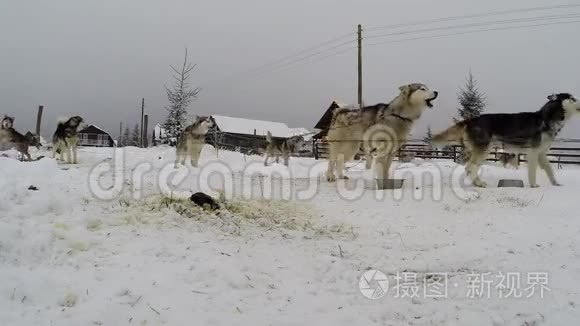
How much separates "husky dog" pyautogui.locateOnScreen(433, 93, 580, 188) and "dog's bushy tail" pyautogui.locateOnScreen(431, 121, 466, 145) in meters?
0.16

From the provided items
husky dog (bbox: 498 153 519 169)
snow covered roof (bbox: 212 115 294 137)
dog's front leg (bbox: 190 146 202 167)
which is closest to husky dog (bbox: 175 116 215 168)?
dog's front leg (bbox: 190 146 202 167)

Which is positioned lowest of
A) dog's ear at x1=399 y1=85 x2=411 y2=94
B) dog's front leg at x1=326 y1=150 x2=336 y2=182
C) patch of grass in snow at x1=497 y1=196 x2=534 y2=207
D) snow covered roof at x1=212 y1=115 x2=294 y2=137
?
patch of grass in snow at x1=497 y1=196 x2=534 y2=207

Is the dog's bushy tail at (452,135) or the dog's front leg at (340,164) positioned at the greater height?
the dog's bushy tail at (452,135)

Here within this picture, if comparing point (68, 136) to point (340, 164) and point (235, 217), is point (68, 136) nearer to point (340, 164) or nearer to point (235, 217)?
point (340, 164)

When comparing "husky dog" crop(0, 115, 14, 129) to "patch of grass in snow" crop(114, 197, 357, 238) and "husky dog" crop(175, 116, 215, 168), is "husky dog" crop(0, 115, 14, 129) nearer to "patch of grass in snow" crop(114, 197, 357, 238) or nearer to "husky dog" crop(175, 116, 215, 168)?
"husky dog" crop(175, 116, 215, 168)

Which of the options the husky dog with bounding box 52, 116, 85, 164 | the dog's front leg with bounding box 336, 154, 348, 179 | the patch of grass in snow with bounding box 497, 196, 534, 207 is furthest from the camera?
the husky dog with bounding box 52, 116, 85, 164

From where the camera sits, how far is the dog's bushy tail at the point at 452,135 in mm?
9547

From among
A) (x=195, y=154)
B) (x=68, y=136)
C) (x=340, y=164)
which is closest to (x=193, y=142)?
(x=195, y=154)

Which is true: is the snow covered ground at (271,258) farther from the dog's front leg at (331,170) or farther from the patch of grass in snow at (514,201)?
the dog's front leg at (331,170)

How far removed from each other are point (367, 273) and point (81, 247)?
305 centimetres

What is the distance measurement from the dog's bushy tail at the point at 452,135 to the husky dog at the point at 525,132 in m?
0.16

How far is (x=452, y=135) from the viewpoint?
31.7 feet

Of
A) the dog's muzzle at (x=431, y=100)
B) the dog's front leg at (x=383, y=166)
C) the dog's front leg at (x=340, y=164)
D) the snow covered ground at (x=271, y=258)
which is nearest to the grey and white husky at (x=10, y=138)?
the snow covered ground at (x=271, y=258)

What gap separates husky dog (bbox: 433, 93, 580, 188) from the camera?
851 cm
